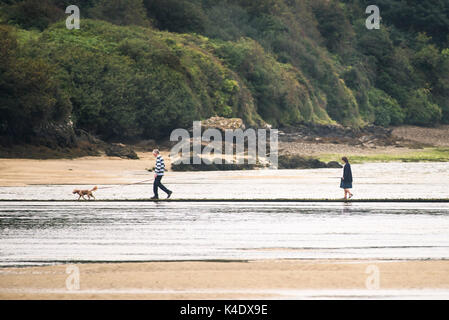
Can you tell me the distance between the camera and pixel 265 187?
31297mm

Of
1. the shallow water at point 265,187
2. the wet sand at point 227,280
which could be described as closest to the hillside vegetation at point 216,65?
the shallow water at point 265,187

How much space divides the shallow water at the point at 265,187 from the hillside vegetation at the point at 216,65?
10671 mm

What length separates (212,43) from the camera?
7000 cm

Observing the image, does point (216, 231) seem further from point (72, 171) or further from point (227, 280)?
point (72, 171)

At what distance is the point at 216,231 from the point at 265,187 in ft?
51.0

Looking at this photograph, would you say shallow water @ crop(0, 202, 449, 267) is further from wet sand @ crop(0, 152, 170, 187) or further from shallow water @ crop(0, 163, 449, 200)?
wet sand @ crop(0, 152, 170, 187)

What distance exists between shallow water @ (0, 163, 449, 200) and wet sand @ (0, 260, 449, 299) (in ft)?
43.7

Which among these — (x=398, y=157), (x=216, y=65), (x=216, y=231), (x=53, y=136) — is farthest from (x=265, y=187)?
(x=216, y=65)

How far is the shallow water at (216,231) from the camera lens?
12.7 meters

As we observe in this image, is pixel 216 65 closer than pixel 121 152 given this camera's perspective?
No

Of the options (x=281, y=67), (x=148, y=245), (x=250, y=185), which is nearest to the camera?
(x=148, y=245)
